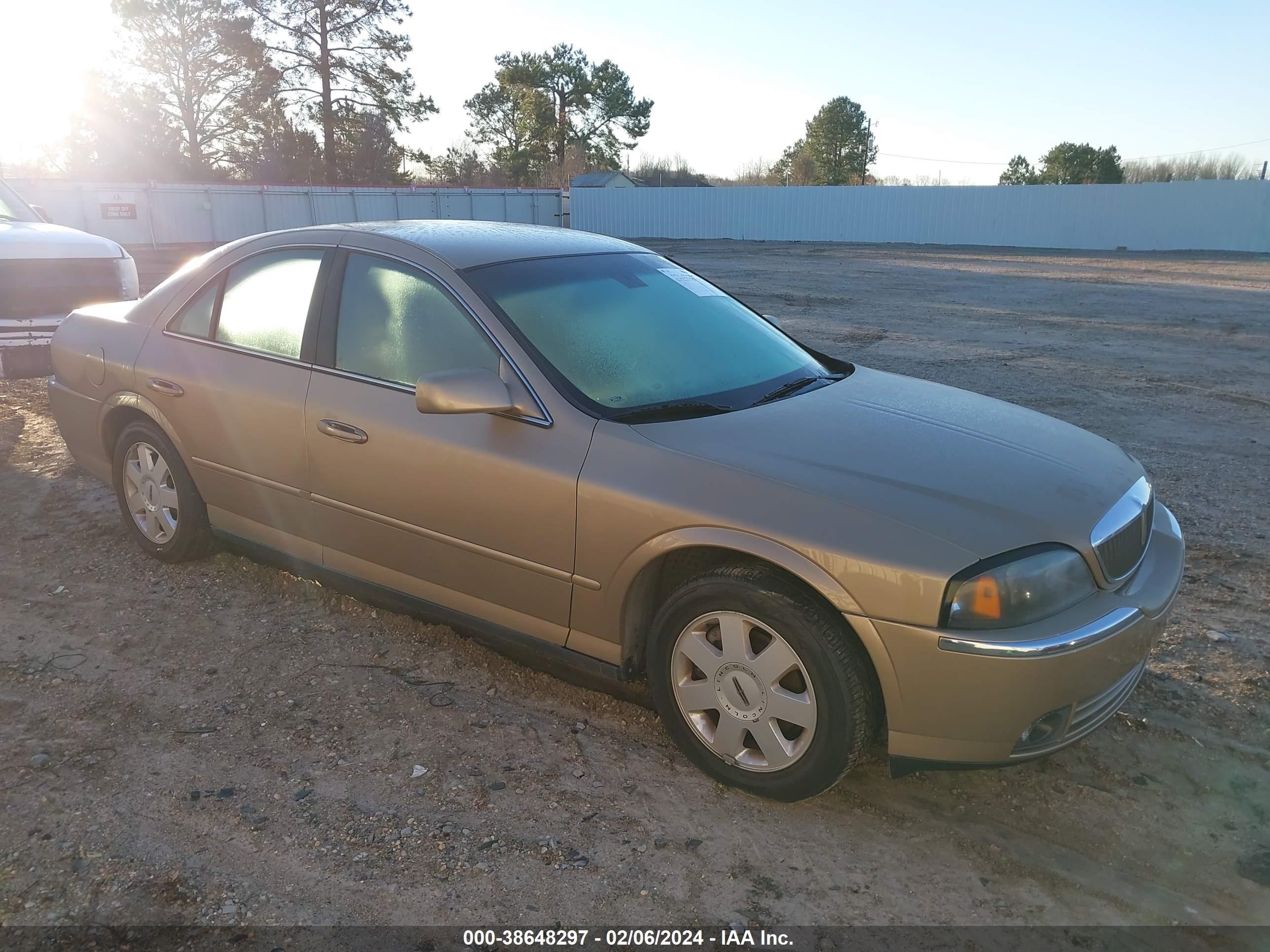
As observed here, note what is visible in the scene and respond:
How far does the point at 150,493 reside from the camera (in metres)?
4.55

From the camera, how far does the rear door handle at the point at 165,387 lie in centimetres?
420

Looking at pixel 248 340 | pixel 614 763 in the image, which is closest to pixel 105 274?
pixel 248 340

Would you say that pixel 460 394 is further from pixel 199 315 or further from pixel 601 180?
pixel 601 180

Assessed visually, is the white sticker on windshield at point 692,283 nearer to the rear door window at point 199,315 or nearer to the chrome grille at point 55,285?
the rear door window at point 199,315

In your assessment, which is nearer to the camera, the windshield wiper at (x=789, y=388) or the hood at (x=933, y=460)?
the hood at (x=933, y=460)

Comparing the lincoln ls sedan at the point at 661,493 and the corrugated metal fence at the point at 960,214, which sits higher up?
the corrugated metal fence at the point at 960,214

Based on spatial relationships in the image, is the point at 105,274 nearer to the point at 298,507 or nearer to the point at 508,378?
→ the point at 298,507

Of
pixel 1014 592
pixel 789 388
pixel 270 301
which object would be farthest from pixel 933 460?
pixel 270 301

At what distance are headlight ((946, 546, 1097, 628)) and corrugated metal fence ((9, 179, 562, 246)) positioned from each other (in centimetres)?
2258

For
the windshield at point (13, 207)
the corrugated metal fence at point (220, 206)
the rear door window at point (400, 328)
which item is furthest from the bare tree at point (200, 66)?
the rear door window at point (400, 328)

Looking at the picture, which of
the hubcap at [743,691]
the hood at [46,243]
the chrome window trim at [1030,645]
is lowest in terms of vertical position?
the hubcap at [743,691]

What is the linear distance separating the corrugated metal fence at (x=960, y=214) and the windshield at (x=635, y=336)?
34667 mm

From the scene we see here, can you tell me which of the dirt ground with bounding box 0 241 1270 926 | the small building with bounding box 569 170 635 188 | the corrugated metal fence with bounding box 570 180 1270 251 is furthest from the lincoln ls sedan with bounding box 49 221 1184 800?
the small building with bounding box 569 170 635 188

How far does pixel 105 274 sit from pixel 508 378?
7.20 metres
